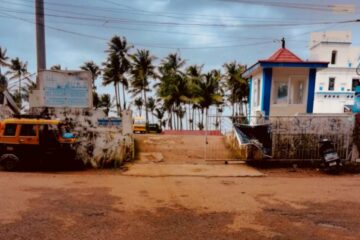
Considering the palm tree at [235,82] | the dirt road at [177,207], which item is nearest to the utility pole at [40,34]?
the dirt road at [177,207]

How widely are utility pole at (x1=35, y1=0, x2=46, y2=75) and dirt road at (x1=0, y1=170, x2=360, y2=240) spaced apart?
6.34 metres

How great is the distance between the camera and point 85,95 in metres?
11.1

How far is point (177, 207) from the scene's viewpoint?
535 centimetres

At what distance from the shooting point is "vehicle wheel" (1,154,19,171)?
8641 mm

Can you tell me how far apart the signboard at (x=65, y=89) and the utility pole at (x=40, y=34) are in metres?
1.64

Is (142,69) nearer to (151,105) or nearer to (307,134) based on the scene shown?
(151,105)

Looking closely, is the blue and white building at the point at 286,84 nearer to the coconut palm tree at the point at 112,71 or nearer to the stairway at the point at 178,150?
the stairway at the point at 178,150

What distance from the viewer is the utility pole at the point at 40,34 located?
486 inches

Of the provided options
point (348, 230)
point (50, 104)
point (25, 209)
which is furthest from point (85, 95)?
point (348, 230)

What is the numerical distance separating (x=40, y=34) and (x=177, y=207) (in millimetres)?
11291

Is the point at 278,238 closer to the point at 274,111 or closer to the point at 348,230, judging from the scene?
the point at 348,230

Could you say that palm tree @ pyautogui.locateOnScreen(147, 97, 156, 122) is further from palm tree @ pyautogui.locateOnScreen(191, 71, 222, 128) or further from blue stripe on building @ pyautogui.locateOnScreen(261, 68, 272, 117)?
blue stripe on building @ pyautogui.locateOnScreen(261, 68, 272, 117)

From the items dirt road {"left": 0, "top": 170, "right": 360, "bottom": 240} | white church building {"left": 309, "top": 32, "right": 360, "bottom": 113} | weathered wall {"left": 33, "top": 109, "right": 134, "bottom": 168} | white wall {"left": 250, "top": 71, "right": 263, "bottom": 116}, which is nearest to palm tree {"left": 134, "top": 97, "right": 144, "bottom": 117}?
white church building {"left": 309, "top": 32, "right": 360, "bottom": 113}

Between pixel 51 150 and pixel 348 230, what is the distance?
332 inches
